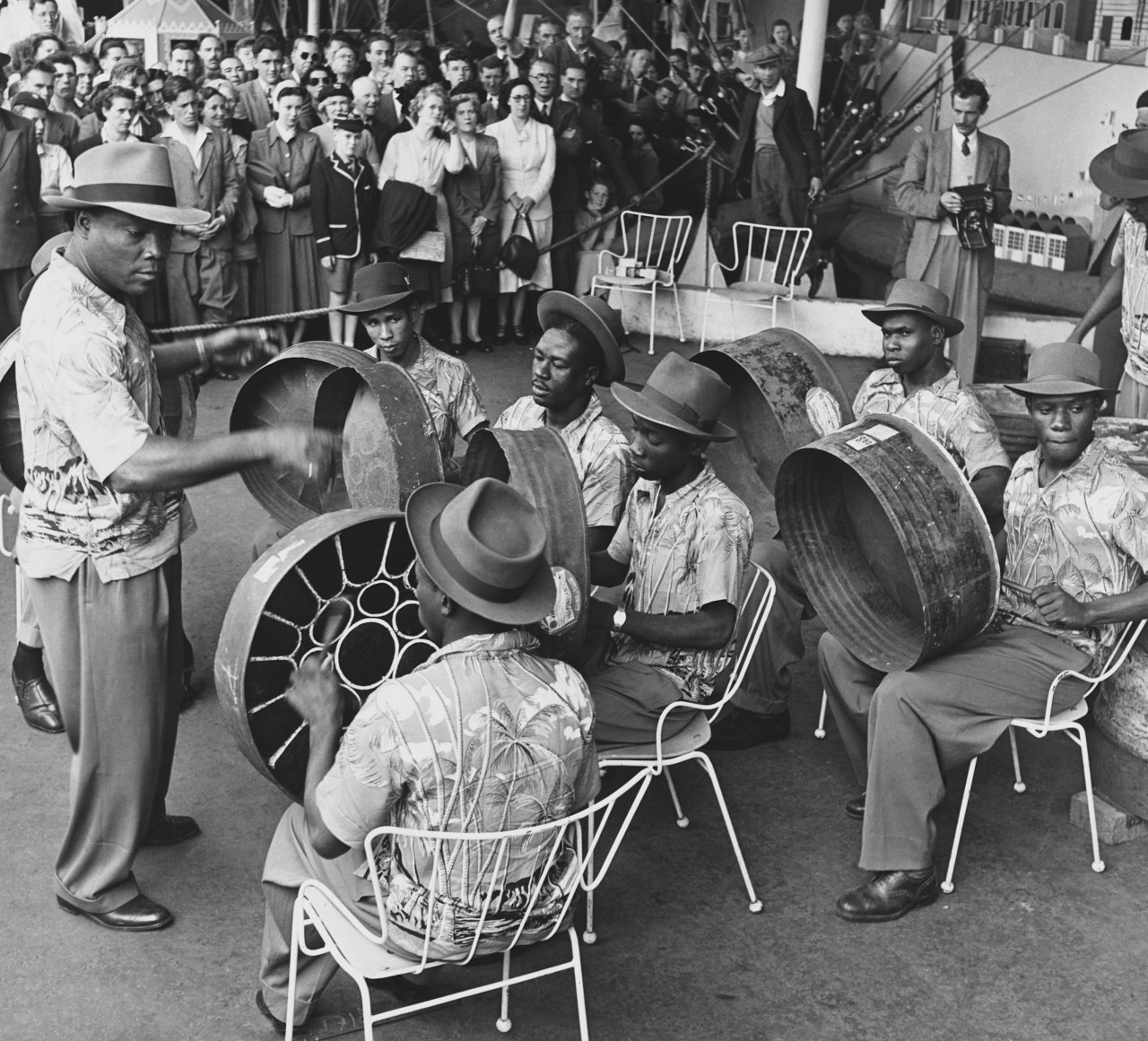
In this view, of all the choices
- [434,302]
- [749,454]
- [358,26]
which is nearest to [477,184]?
[434,302]

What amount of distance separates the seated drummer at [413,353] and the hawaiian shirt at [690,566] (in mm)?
1233

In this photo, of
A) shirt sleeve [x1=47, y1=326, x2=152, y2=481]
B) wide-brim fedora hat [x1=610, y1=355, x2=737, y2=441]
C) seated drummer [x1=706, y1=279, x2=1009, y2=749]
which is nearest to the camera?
shirt sleeve [x1=47, y1=326, x2=152, y2=481]

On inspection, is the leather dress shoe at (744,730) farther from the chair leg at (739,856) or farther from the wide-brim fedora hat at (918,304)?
the wide-brim fedora hat at (918,304)

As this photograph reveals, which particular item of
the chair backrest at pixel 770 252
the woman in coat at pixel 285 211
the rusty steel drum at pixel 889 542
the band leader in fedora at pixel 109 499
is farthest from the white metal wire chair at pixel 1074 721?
the woman in coat at pixel 285 211

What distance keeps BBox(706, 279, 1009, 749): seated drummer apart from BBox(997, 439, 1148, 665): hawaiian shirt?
20.5 inches

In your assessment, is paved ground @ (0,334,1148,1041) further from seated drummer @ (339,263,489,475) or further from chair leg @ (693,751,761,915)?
seated drummer @ (339,263,489,475)

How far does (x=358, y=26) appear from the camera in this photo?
18984 mm

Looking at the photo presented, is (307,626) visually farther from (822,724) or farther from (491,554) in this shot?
(822,724)

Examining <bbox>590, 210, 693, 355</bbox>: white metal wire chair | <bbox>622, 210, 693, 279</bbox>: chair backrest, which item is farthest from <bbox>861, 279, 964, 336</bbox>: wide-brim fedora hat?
<bbox>622, 210, 693, 279</bbox>: chair backrest

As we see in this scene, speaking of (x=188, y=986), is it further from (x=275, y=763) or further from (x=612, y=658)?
(x=612, y=658)

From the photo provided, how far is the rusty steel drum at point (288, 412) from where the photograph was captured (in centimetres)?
495

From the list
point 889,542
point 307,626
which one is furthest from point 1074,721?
point 307,626

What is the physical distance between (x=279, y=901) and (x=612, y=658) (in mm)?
1321

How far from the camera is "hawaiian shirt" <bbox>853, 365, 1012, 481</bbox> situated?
16.6 ft
